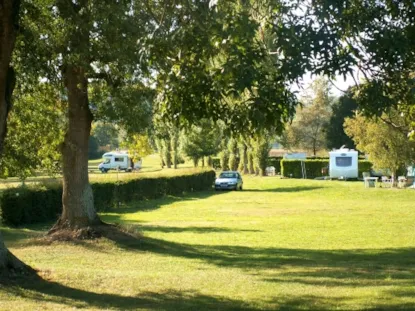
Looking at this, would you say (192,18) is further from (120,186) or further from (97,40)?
(120,186)

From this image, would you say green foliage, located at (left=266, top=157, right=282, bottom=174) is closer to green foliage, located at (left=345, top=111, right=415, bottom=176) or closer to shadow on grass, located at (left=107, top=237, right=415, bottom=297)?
green foliage, located at (left=345, top=111, right=415, bottom=176)

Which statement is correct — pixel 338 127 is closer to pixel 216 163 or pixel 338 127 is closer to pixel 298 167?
pixel 298 167

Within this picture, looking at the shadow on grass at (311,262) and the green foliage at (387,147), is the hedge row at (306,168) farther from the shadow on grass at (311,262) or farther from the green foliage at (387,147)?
the shadow on grass at (311,262)

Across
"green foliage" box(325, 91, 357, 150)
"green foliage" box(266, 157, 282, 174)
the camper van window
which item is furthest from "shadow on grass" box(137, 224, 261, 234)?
Result: "green foliage" box(325, 91, 357, 150)

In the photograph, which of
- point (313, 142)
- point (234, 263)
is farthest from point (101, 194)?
point (313, 142)

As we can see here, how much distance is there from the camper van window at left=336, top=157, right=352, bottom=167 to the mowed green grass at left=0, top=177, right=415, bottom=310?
22.3 meters

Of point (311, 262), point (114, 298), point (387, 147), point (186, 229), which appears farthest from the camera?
point (387, 147)

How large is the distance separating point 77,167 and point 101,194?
46.9 ft

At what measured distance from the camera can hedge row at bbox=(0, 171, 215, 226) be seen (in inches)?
902

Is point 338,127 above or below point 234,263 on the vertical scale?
above

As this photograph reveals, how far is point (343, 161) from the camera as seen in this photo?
52500mm

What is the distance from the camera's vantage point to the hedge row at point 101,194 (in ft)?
75.2

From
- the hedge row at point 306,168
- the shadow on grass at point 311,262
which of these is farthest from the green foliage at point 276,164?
the shadow on grass at point 311,262

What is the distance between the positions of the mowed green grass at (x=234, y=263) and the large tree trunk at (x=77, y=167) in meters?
1.00
